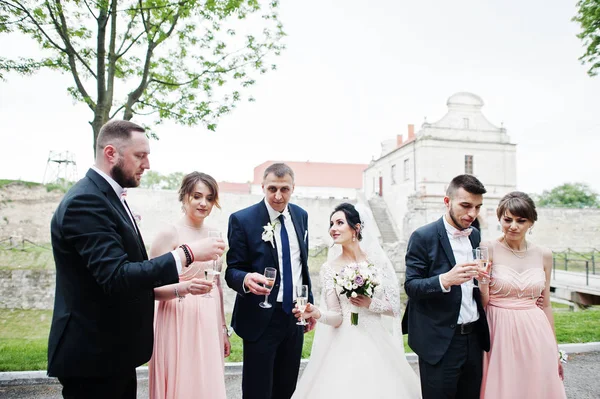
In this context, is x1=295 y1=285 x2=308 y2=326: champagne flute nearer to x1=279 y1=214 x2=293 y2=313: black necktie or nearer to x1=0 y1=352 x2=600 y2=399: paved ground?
x1=279 y1=214 x2=293 y2=313: black necktie

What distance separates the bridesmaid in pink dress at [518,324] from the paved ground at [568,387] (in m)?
2.35

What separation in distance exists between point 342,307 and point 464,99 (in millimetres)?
33452

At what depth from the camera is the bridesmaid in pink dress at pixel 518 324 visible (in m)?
3.47

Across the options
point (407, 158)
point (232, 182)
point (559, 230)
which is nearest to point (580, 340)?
point (407, 158)

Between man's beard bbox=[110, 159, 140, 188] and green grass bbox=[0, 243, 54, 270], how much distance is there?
51.9ft

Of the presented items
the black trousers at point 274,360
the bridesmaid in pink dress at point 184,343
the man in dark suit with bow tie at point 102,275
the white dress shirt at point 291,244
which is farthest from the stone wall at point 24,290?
the man in dark suit with bow tie at point 102,275

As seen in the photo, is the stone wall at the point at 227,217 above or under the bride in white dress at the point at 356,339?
above

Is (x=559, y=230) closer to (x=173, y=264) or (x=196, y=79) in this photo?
(x=196, y=79)

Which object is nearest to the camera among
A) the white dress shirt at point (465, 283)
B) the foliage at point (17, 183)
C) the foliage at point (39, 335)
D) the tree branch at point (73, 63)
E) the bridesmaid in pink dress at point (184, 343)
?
the white dress shirt at point (465, 283)

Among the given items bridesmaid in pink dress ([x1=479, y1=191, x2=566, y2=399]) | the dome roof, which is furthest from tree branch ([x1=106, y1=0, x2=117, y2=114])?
the dome roof

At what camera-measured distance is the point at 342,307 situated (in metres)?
4.20

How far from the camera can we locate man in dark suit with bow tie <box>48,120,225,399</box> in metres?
2.35

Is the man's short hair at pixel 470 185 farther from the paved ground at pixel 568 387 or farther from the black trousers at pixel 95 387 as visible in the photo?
the paved ground at pixel 568 387

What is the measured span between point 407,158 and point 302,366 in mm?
31358
